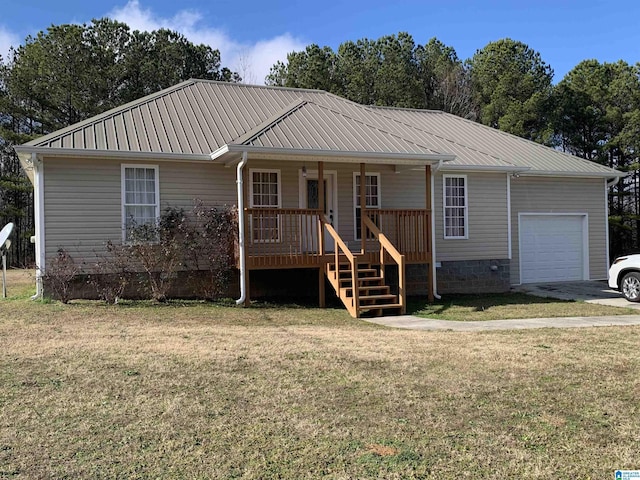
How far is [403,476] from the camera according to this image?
12.1ft

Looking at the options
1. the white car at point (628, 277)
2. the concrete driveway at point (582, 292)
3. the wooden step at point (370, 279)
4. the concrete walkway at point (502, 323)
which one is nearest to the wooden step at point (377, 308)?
the concrete walkway at point (502, 323)

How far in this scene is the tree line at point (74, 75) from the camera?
80.9ft

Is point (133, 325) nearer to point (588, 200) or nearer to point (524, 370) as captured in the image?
point (524, 370)

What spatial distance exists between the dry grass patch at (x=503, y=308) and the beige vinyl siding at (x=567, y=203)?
3152mm

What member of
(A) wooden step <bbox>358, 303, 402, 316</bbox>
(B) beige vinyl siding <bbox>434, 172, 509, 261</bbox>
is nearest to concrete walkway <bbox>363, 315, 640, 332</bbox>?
(A) wooden step <bbox>358, 303, 402, 316</bbox>

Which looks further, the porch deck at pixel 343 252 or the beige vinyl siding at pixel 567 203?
the beige vinyl siding at pixel 567 203

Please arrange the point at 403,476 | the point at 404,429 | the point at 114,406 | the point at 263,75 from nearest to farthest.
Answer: the point at 403,476 → the point at 404,429 → the point at 114,406 → the point at 263,75

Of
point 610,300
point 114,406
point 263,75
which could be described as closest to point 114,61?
point 263,75

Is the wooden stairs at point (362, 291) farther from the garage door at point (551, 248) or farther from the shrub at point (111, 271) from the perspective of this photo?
the garage door at point (551, 248)

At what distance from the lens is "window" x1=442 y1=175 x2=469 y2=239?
1518 cm

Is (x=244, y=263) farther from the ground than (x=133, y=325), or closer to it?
farther from the ground

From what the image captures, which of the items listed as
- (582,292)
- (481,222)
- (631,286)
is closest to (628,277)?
(631,286)

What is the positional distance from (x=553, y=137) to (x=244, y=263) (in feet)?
71.0

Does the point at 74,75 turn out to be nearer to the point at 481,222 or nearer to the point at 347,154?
the point at 347,154
